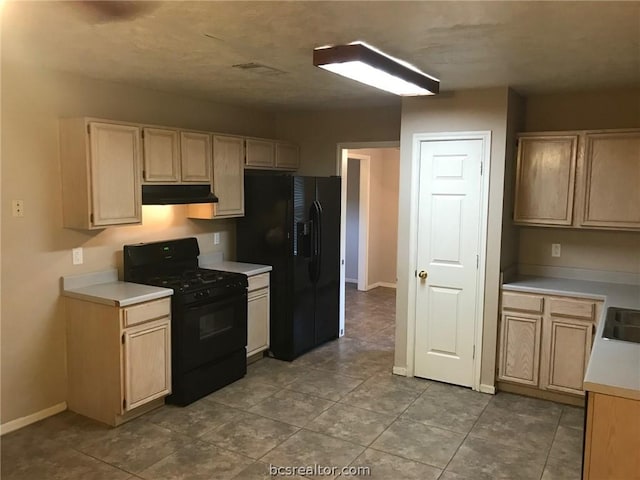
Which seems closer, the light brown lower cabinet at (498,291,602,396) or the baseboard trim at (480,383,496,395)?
the light brown lower cabinet at (498,291,602,396)

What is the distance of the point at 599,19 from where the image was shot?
7.52ft

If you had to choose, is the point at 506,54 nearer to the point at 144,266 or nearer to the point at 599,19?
the point at 599,19

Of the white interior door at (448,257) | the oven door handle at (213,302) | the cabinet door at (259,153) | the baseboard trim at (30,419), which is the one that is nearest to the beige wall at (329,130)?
the cabinet door at (259,153)

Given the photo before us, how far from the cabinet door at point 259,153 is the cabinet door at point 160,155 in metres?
0.90

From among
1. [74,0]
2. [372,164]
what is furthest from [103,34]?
[372,164]

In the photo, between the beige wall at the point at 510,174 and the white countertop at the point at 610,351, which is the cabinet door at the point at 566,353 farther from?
the beige wall at the point at 510,174

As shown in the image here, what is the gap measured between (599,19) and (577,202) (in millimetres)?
1994

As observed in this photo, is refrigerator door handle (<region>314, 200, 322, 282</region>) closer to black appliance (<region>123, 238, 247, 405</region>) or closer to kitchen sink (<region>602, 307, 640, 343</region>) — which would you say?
black appliance (<region>123, 238, 247, 405</region>)

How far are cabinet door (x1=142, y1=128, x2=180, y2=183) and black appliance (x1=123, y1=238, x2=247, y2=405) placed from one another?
0.59 metres

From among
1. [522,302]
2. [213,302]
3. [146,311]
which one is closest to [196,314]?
[213,302]

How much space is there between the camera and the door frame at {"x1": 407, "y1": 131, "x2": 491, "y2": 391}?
406cm

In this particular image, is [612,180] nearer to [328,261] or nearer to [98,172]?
[328,261]

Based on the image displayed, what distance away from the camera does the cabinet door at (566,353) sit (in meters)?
3.86

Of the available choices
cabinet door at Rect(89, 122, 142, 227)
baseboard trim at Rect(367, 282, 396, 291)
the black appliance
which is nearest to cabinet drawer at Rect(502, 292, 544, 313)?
the black appliance
